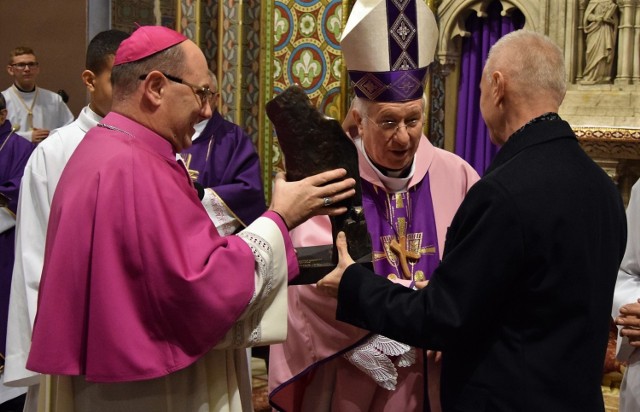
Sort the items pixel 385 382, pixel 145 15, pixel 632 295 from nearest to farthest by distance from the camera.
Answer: pixel 385 382 < pixel 632 295 < pixel 145 15

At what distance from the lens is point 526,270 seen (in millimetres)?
2229

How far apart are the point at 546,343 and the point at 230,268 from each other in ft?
2.68


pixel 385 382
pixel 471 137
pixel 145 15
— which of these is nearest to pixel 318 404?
pixel 385 382

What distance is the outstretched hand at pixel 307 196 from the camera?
7.89ft

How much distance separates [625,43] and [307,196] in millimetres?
3553

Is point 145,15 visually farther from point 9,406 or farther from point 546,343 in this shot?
point 546,343

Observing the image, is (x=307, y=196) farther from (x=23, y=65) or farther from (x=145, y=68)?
(x=23, y=65)

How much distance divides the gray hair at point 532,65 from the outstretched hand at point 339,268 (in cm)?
67

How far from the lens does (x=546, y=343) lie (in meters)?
2.24

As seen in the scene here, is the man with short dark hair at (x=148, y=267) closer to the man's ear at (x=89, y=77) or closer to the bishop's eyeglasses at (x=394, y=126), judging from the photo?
the bishop's eyeglasses at (x=394, y=126)

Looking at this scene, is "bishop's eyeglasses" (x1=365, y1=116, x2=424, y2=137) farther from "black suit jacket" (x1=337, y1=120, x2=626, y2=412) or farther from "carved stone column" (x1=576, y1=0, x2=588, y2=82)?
"carved stone column" (x1=576, y1=0, x2=588, y2=82)

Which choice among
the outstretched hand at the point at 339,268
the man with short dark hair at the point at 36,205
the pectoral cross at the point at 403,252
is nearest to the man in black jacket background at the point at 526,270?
the outstretched hand at the point at 339,268

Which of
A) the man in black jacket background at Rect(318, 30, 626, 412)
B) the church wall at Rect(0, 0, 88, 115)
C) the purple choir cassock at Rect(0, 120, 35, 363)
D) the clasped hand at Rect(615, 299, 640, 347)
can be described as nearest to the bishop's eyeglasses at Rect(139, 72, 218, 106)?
the man in black jacket background at Rect(318, 30, 626, 412)

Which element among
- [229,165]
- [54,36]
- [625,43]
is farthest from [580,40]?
[54,36]
